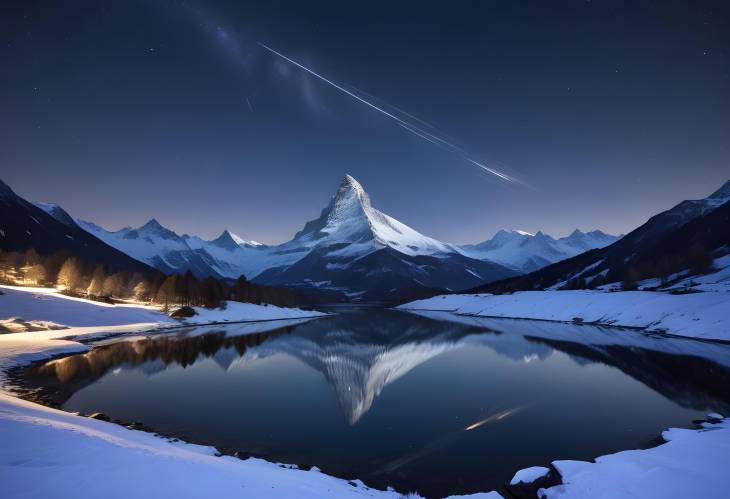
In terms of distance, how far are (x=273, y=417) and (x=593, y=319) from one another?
98.8 metres

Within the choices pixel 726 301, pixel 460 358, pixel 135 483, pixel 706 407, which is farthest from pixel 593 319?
pixel 135 483

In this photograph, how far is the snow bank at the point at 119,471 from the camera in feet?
30.4

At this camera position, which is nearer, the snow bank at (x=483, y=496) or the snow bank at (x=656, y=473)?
the snow bank at (x=656, y=473)

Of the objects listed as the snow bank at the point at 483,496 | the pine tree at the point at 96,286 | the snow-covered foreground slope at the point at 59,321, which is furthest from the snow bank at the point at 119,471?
the pine tree at the point at 96,286

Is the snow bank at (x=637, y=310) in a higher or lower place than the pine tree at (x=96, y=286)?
lower

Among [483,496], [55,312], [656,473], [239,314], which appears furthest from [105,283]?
[656,473]

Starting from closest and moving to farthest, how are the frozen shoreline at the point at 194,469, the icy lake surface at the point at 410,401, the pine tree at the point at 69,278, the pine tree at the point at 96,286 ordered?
1. the frozen shoreline at the point at 194,469
2. the icy lake surface at the point at 410,401
3. the pine tree at the point at 69,278
4. the pine tree at the point at 96,286

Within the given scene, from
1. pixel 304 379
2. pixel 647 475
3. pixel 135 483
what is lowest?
pixel 304 379

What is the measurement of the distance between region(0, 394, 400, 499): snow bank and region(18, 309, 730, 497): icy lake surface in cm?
365

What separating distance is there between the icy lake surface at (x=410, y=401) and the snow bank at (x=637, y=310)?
13309 millimetres

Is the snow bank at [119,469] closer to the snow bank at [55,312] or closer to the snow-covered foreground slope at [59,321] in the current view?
the snow-covered foreground slope at [59,321]

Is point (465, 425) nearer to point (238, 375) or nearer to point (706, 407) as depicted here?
point (706, 407)

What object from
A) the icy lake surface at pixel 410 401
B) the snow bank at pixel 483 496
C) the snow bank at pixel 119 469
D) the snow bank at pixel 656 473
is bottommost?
the icy lake surface at pixel 410 401

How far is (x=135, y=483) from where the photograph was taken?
9.97 m
